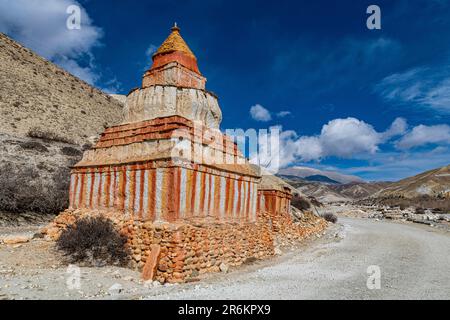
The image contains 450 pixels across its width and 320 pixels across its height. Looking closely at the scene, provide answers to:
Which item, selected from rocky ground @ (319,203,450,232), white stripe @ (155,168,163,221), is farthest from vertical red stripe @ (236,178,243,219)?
rocky ground @ (319,203,450,232)

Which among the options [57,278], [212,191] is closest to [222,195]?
[212,191]

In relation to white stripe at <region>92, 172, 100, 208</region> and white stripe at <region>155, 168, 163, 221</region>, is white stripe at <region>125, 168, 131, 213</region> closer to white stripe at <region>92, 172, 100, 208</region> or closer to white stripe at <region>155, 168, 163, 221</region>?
white stripe at <region>155, 168, 163, 221</region>

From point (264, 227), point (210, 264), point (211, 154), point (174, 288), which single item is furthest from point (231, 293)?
point (264, 227)

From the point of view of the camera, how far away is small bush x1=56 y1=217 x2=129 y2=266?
28.0 feet

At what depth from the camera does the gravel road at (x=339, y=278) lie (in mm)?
6770

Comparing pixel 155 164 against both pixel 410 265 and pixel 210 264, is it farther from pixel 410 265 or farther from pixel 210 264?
pixel 410 265

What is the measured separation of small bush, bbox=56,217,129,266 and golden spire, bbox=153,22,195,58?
6315 millimetres

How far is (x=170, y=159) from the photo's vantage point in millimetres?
8406

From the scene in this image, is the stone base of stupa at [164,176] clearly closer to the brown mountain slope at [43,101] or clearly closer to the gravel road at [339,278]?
the gravel road at [339,278]

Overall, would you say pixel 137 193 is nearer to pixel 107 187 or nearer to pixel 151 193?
pixel 151 193

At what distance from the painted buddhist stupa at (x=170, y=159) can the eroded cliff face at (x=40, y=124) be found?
21.3 feet

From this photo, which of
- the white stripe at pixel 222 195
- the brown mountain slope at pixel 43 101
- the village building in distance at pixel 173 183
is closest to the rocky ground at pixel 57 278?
the village building in distance at pixel 173 183

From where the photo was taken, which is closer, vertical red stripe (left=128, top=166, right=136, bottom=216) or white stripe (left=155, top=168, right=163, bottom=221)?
white stripe (left=155, top=168, right=163, bottom=221)
